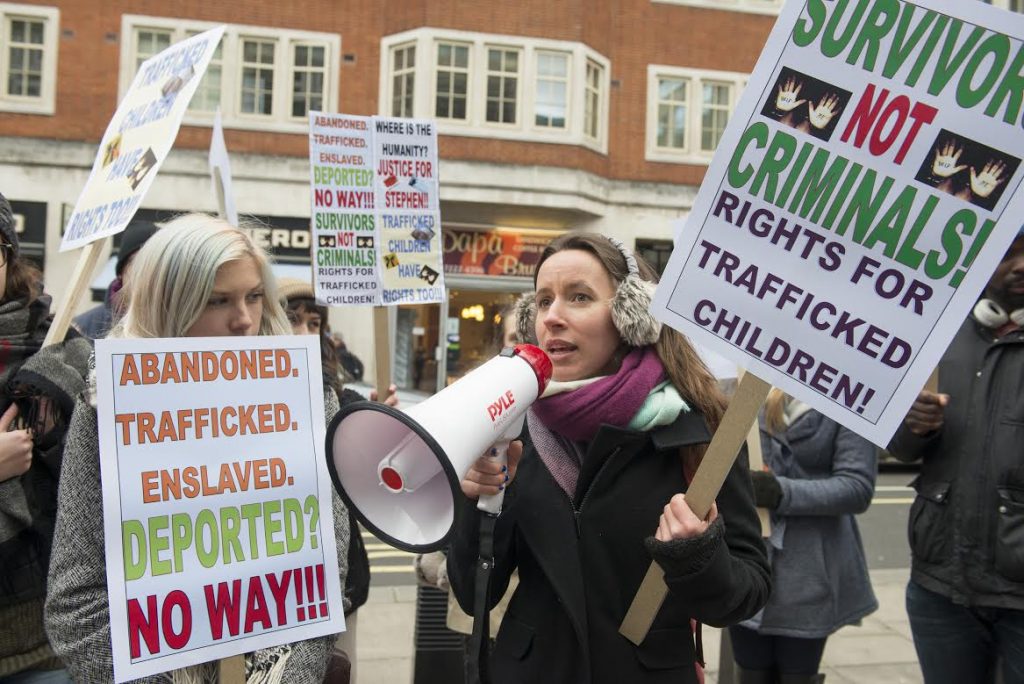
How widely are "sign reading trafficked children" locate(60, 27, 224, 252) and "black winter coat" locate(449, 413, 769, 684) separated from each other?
1657mm

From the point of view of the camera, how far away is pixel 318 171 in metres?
3.88

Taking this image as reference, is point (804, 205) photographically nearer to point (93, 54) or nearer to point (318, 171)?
point (318, 171)

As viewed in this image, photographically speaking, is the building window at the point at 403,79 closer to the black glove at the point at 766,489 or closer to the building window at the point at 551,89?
the building window at the point at 551,89

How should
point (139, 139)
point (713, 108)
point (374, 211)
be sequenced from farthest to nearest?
point (713, 108) → point (374, 211) → point (139, 139)

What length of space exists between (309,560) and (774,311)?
1.18m

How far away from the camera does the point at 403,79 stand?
54.9 feet

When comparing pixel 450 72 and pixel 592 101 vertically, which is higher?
pixel 450 72

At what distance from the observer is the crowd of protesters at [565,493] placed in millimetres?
1783

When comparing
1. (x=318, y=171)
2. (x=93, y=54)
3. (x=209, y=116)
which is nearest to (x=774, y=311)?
(x=318, y=171)

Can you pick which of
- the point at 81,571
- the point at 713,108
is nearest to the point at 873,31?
the point at 81,571

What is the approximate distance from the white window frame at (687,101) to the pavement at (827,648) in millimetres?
13047

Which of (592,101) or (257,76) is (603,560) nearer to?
(592,101)

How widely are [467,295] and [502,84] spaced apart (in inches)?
174

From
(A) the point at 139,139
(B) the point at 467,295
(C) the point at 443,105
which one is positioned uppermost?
(C) the point at 443,105
